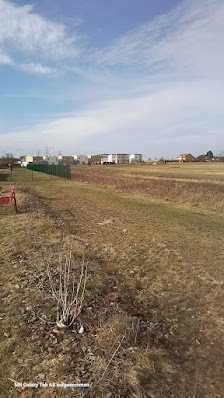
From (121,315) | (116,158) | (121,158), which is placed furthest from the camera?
(121,158)

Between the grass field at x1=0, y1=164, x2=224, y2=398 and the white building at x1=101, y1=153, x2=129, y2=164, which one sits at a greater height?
the white building at x1=101, y1=153, x2=129, y2=164

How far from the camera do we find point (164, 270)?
5.81m

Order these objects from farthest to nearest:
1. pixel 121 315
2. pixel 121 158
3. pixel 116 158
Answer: pixel 121 158 < pixel 116 158 < pixel 121 315

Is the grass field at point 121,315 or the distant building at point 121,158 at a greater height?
the distant building at point 121,158

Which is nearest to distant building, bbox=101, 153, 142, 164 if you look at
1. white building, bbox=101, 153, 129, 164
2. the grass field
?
white building, bbox=101, 153, 129, 164

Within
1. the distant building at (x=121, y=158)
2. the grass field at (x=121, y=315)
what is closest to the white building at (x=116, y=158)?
the distant building at (x=121, y=158)

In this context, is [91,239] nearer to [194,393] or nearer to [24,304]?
[24,304]

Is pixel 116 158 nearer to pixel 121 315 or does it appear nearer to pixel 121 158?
pixel 121 158

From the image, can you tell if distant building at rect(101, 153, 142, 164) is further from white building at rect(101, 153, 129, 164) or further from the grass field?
the grass field

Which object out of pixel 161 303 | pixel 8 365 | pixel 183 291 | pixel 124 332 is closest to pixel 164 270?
pixel 183 291

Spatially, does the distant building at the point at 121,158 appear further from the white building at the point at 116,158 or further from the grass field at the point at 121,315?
the grass field at the point at 121,315

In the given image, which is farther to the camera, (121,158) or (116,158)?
(121,158)

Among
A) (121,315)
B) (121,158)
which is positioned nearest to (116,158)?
(121,158)

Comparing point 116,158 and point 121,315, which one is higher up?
point 116,158
